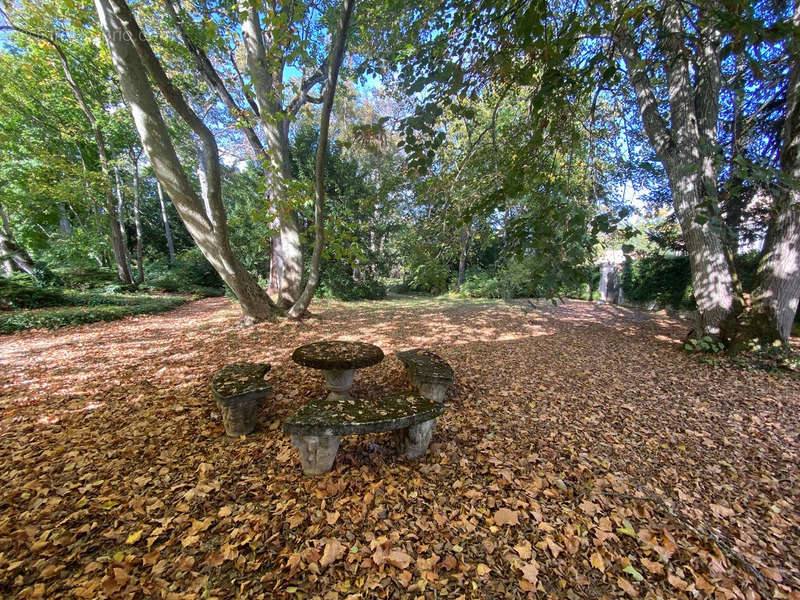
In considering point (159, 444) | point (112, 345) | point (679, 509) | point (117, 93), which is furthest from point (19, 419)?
point (117, 93)

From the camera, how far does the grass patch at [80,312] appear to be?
5781mm

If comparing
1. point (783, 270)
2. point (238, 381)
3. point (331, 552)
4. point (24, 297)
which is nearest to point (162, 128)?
point (238, 381)

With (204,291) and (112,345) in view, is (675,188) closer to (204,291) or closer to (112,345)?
(112,345)

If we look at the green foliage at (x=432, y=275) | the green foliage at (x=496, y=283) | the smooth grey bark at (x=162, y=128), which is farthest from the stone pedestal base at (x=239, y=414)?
the green foliage at (x=496, y=283)

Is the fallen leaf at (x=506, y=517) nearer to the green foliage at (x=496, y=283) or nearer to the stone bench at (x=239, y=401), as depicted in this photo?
the stone bench at (x=239, y=401)

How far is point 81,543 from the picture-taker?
156cm

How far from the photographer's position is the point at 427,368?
10.3 feet

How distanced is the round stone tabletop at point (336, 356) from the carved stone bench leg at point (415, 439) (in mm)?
776

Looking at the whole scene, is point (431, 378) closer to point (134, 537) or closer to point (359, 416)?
point (359, 416)

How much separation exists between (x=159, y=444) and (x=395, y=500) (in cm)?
199

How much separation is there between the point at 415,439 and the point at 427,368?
0.95m

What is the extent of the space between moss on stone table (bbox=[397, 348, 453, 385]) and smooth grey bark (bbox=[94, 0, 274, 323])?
12.4 ft

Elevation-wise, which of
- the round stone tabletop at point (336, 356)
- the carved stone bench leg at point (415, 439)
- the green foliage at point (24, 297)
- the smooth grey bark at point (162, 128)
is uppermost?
the smooth grey bark at point (162, 128)

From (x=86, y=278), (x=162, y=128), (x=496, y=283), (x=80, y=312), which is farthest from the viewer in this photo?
(x=496, y=283)
